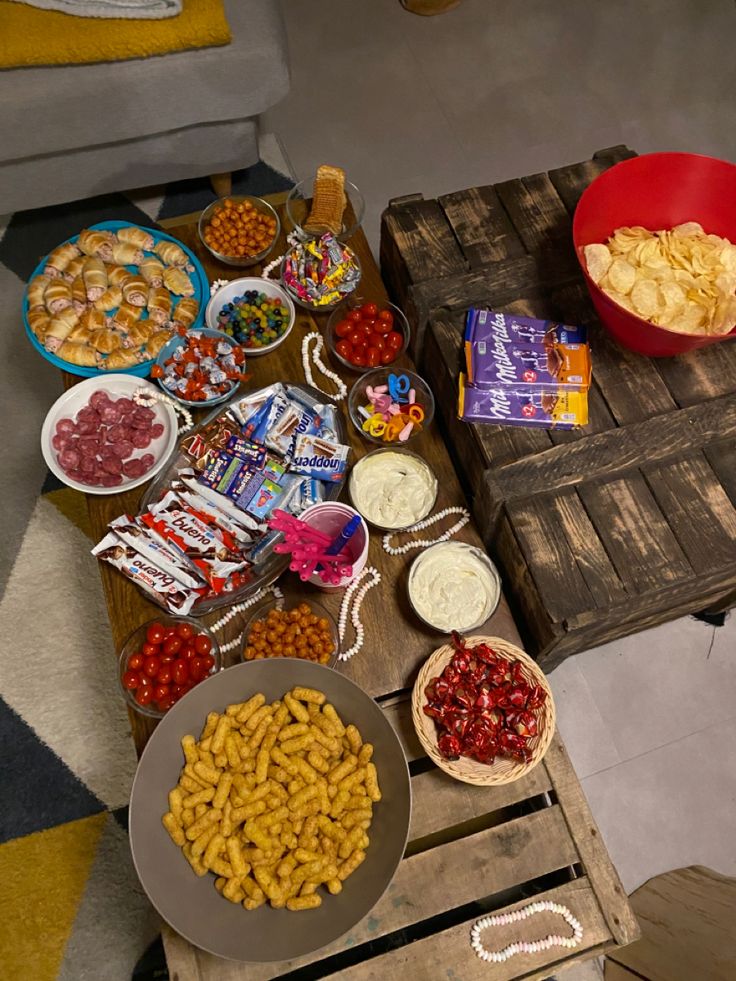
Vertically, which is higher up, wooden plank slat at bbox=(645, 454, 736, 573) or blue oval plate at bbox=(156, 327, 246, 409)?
blue oval plate at bbox=(156, 327, 246, 409)

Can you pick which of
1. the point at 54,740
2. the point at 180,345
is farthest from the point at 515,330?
the point at 54,740

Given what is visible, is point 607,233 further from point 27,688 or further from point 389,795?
point 27,688

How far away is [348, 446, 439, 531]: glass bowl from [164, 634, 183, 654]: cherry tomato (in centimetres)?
37

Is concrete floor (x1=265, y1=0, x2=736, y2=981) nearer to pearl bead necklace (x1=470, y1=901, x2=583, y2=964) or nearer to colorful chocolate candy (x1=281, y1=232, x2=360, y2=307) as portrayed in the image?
colorful chocolate candy (x1=281, y1=232, x2=360, y2=307)

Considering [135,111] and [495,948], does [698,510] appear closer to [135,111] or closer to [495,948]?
[495,948]

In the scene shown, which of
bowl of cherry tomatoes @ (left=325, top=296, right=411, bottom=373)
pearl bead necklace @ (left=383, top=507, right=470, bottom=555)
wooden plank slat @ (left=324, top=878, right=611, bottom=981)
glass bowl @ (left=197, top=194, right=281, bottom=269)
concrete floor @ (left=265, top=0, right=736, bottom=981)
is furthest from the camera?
concrete floor @ (left=265, top=0, right=736, bottom=981)

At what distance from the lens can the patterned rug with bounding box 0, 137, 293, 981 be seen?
161 cm

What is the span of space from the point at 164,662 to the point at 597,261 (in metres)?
1.01

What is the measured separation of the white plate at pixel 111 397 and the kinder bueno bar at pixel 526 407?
55 centimetres

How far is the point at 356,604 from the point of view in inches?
51.8

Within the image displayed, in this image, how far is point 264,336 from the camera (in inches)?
58.9

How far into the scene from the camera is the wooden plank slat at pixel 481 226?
1491 mm

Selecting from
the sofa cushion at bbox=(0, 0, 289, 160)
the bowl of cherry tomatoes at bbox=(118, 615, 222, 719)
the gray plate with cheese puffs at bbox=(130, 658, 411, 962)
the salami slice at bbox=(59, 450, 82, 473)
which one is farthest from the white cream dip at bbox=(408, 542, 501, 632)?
the sofa cushion at bbox=(0, 0, 289, 160)

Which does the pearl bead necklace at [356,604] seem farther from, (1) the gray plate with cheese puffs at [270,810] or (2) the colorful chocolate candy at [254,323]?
(2) the colorful chocolate candy at [254,323]
